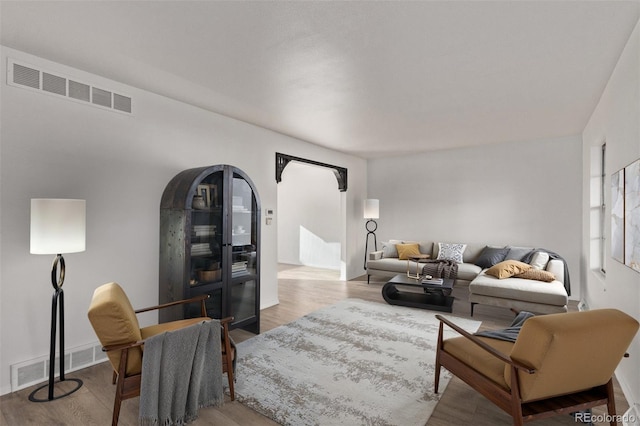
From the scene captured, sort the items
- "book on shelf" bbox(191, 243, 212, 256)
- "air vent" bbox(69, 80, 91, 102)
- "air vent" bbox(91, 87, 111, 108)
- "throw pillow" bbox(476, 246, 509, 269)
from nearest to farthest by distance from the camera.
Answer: "air vent" bbox(69, 80, 91, 102) < "air vent" bbox(91, 87, 111, 108) < "book on shelf" bbox(191, 243, 212, 256) < "throw pillow" bbox(476, 246, 509, 269)

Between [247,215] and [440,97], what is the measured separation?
2.51 meters

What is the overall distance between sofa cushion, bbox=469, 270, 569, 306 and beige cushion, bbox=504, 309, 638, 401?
93.0 inches

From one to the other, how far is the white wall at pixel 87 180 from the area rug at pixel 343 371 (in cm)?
146

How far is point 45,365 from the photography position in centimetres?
264

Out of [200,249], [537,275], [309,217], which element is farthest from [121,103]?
[309,217]

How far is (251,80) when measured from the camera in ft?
9.89

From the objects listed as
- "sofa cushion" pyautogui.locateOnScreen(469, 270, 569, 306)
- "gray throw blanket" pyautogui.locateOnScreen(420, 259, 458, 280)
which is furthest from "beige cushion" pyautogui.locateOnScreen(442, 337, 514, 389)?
"gray throw blanket" pyautogui.locateOnScreen(420, 259, 458, 280)

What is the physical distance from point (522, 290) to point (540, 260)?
1.08 meters

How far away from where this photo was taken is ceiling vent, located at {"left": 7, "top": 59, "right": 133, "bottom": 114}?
2.52m

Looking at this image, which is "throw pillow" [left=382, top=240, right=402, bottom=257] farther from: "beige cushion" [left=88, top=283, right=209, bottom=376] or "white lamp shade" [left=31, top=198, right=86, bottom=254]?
"white lamp shade" [left=31, top=198, right=86, bottom=254]

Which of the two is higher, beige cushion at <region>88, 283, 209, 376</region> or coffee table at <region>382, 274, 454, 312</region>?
beige cushion at <region>88, 283, 209, 376</region>

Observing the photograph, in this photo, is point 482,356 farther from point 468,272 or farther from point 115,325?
point 468,272

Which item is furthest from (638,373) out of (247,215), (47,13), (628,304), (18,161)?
(18,161)

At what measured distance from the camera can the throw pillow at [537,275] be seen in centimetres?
435
